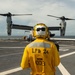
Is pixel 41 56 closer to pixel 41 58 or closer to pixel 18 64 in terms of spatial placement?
pixel 41 58

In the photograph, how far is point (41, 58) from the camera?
4551 millimetres

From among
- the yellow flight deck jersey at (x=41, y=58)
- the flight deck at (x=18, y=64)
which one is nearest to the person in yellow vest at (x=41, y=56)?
the yellow flight deck jersey at (x=41, y=58)

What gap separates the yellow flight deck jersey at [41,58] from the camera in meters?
4.54

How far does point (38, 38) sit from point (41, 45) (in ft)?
0.47

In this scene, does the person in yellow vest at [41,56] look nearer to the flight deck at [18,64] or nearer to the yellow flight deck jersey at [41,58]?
the yellow flight deck jersey at [41,58]

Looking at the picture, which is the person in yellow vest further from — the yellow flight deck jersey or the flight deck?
the flight deck

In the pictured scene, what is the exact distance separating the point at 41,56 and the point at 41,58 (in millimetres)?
37

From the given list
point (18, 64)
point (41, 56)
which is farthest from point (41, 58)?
point (18, 64)

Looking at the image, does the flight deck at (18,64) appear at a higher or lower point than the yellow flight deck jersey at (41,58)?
lower

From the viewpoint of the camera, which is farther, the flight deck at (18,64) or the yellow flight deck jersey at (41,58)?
the flight deck at (18,64)

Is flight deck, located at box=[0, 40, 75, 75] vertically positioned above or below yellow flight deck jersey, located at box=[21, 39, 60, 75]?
below

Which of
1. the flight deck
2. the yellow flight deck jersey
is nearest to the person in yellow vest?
the yellow flight deck jersey

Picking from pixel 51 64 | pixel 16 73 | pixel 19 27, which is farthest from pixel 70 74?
pixel 19 27

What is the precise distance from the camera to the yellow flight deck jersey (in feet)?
14.9
